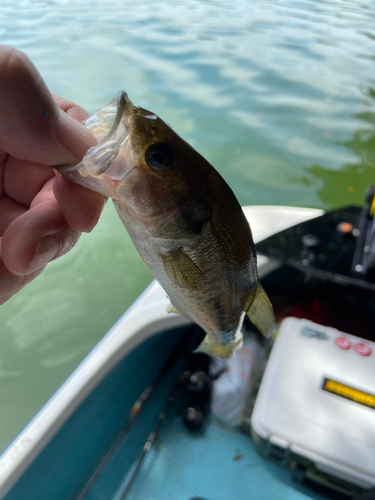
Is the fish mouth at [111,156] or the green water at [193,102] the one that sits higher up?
the fish mouth at [111,156]

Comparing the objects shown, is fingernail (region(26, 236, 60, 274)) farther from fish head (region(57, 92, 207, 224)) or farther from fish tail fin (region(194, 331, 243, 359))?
fish tail fin (region(194, 331, 243, 359))

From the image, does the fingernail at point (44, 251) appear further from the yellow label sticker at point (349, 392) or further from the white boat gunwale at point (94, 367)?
the yellow label sticker at point (349, 392)

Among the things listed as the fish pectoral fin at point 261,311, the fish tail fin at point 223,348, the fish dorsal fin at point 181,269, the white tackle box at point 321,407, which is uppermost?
the fish dorsal fin at point 181,269

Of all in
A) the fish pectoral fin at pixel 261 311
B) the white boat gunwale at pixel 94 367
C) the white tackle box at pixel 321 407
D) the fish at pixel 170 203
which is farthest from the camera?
the white tackle box at pixel 321 407

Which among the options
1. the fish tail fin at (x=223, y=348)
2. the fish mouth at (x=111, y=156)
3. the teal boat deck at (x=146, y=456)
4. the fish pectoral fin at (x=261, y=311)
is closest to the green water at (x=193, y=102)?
the teal boat deck at (x=146, y=456)

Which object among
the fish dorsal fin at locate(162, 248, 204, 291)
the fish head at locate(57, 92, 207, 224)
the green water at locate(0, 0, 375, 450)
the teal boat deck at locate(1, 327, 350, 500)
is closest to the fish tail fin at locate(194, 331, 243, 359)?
the fish dorsal fin at locate(162, 248, 204, 291)

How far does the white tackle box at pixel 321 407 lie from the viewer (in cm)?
162

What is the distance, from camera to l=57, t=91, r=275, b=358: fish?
2.60 feet

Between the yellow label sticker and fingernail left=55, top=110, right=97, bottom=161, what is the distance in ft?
5.39

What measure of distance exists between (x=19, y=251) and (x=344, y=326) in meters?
2.17

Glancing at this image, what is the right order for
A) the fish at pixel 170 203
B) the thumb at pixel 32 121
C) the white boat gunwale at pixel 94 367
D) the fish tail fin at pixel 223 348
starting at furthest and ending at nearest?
the white boat gunwale at pixel 94 367 < the fish tail fin at pixel 223 348 < the fish at pixel 170 203 < the thumb at pixel 32 121

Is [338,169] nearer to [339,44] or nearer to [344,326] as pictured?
[344,326]

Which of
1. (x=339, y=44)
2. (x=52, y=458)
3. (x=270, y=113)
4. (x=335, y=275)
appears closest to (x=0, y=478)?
(x=52, y=458)

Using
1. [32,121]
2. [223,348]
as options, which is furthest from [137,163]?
[223,348]
